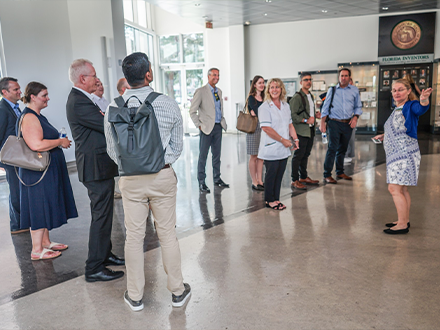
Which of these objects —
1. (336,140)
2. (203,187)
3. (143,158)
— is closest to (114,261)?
(143,158)

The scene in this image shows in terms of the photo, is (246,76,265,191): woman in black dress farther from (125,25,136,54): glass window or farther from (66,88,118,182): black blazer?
(125,25,136,54): glass window

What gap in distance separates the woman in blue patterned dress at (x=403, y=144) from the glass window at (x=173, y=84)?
12.7 meters

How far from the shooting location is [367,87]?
12.6 meters

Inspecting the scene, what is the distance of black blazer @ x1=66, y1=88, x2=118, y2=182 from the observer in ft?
8.65

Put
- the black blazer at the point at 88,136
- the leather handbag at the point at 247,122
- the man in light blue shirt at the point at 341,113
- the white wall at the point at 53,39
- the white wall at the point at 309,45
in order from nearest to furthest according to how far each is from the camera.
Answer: the black blazer at the point at 88,136, the leather handbag at the point at 247,122, the man in light blue shirt at the point at 341,113, the white wall at the point at 53,39, the white wall at the point at 309,45

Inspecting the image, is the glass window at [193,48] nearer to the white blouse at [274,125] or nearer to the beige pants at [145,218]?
the white blouse at [274,125]

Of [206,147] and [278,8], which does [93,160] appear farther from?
[278,8]

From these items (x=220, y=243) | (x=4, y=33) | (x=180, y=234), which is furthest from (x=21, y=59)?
(x=220, y=243)

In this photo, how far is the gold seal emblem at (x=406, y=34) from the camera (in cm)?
1209

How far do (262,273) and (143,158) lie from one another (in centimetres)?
137

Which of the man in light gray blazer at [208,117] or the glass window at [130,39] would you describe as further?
the glass window at [130,39]

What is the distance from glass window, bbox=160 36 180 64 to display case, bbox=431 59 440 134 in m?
9.29

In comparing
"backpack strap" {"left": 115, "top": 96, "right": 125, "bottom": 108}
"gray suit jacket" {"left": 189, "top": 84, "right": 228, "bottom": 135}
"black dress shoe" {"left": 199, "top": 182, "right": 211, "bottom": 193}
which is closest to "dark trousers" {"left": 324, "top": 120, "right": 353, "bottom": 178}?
"gray suit jacket" {"left": 189, "top": 84, "right": 228, "bottom": 135}

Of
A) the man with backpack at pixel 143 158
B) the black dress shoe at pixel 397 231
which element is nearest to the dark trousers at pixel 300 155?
the black dress shoe at pixel 397 231
